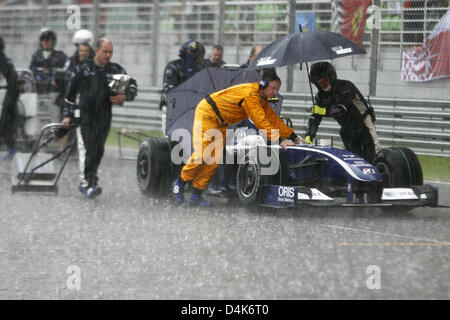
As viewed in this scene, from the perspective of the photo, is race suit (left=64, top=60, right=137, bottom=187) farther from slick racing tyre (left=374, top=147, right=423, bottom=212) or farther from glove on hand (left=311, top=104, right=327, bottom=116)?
slick racing tyre (left=374, top=147, right=423, bottom=212)

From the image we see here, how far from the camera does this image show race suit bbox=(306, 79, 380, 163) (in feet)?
36.0

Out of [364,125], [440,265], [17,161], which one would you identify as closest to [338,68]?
[364,125]

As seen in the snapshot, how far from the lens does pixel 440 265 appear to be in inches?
287

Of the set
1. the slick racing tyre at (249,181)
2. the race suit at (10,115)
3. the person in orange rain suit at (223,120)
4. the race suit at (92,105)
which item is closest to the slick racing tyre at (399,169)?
the person in orange rain suit at (223,120)

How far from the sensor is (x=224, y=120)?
10.8 meters

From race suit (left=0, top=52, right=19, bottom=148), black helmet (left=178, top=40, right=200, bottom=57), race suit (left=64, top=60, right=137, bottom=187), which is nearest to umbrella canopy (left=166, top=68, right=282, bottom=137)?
race suit (left=64, top=60, right=137, bottom=187)

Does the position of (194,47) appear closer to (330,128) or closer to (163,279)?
(330,128)

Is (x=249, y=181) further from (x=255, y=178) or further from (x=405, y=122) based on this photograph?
(x=405, y=122)

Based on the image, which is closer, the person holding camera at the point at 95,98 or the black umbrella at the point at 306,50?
the black umbrella at the point at 306,50

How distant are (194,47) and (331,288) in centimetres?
698

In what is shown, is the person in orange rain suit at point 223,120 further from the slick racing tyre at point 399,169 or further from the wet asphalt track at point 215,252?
the slick racing tyre at point 399,169

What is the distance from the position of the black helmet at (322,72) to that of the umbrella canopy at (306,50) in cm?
19

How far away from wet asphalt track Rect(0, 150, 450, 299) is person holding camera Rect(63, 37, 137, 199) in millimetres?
513

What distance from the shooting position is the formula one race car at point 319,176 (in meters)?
9.89
